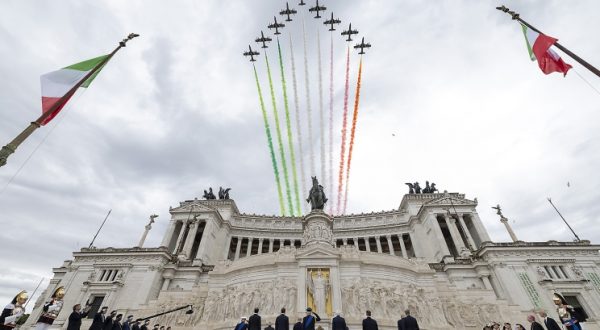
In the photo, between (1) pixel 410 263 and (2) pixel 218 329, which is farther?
(1) pixel 410 263

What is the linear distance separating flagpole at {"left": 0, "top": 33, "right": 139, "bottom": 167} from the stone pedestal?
19322 millimetres

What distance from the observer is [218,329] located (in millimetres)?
20891

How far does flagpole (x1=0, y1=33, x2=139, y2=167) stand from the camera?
925 centimetres

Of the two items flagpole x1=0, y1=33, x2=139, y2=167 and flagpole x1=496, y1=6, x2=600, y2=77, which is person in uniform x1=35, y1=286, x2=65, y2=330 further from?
flagpole x1=496, y1=6, x2=600, y2=77

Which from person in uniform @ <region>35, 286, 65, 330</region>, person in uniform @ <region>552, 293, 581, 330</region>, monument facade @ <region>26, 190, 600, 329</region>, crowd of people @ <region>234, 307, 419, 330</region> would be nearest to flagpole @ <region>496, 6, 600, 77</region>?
person in uniform @ <region>552, 293, 581, 330</region>

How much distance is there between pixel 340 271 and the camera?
904 inches

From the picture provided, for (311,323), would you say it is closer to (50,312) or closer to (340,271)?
(50,312)

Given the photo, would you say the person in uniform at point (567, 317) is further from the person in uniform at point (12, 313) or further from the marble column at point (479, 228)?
the marble column at point (479, 228)

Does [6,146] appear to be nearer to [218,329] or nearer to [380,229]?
[218,329]

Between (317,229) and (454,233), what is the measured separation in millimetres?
32684

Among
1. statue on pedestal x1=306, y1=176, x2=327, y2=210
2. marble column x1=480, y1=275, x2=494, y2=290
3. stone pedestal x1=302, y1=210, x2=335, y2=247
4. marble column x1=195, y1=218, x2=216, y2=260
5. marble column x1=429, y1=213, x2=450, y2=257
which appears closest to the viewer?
stone pedestal x1=302, y1=210, x2=335, y2=247

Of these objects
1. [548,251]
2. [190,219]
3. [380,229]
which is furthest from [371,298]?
[190,219]

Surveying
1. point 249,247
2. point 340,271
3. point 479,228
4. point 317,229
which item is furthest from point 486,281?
point 249,247

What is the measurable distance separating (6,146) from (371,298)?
2216 cm
